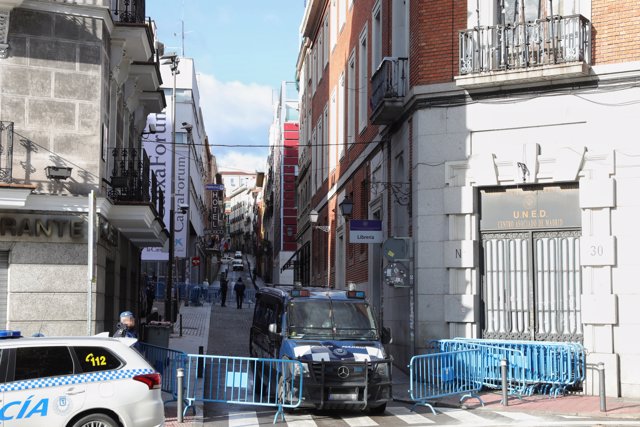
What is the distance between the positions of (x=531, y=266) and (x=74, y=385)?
11484mm

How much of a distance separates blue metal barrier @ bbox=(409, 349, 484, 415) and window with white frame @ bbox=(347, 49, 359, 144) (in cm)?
1507

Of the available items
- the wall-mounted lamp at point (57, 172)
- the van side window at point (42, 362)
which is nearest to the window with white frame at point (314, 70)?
the wall-mounted lamp at point (57, 172)

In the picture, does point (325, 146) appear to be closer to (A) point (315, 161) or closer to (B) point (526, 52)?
(A) point (315, 161)

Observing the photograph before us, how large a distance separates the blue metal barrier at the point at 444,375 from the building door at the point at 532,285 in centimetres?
263

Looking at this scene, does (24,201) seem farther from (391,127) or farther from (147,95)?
(391,127)

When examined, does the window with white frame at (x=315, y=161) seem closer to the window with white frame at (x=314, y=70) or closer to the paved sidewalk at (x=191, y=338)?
the window with white frame at (x=314, y=70)

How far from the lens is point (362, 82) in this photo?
97.1ft

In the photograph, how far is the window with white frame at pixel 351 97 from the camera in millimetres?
31203

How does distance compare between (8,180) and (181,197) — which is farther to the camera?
(181,197)

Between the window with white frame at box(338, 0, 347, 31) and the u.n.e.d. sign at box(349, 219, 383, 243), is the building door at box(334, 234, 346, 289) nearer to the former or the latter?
the window with white frame at box(338, 0, 347, 31)

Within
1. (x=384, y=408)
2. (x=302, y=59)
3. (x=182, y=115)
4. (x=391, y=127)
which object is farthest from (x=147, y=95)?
(x=182, y=115)

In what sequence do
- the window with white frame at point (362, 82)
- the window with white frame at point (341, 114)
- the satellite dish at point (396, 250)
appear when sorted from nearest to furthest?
the satellite dish at point (396, 250) < the window with white frame at point (362, 82) < the window with white frame at point (341, 114)

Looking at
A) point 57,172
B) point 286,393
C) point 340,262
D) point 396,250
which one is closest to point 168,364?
point 286,393

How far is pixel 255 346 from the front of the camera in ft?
63.2
